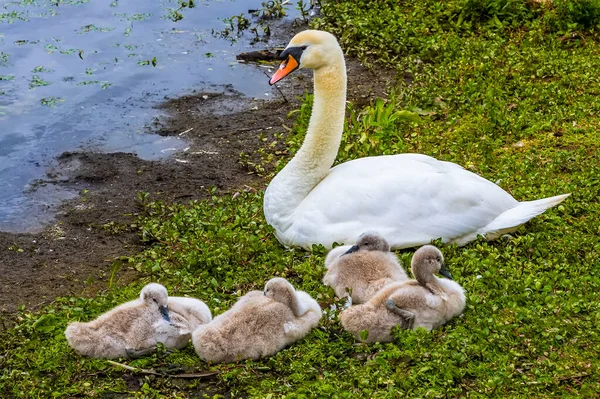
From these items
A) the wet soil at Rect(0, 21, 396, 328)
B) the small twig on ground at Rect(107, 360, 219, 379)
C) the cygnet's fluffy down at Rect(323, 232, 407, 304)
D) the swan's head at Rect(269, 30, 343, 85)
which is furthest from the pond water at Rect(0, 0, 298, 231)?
the cygnet's fluffy down at Rect(323, 232, 407, 304)

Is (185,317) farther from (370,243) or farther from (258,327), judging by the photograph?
(370,243)

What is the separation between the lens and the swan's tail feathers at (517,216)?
713cm

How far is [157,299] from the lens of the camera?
596 centimetres

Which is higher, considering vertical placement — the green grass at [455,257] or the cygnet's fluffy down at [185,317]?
the cygnet's fluffy down at [185,317]

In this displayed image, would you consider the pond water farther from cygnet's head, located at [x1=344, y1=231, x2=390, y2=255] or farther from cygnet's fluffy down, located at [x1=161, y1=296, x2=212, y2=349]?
cygnet's head, located at [x1=344, y1=231, x2=390, y2=255]

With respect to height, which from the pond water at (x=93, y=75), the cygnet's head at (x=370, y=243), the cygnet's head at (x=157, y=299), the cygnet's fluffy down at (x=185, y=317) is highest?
the cygnet's head at (x=157, y=299)

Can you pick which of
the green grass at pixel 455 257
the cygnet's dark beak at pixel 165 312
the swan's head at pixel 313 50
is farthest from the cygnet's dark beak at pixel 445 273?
the swan's head at pixel 313 50

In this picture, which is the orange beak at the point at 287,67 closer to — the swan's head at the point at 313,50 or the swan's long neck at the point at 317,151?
the swan's head at the point at 313,50

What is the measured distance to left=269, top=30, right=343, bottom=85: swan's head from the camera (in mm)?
7695

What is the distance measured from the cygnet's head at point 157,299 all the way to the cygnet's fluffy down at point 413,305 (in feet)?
3.68

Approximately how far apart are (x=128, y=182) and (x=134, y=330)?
150 inches

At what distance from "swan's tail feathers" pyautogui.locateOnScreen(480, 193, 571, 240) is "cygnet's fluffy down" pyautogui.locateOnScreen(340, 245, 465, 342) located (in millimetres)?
1124

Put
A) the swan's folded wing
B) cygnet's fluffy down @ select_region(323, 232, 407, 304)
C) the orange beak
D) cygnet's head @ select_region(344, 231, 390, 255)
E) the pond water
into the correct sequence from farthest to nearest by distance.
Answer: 1. the pond water
2. the orange beak
3. the swan's folded wing
4. cygnet's head @ select_region(344, 231, 390, 255)
5. cygnet's fluffy down @ select_region(323, 232, 407, 304)

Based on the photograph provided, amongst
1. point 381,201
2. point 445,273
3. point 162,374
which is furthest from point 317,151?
point 162,374
